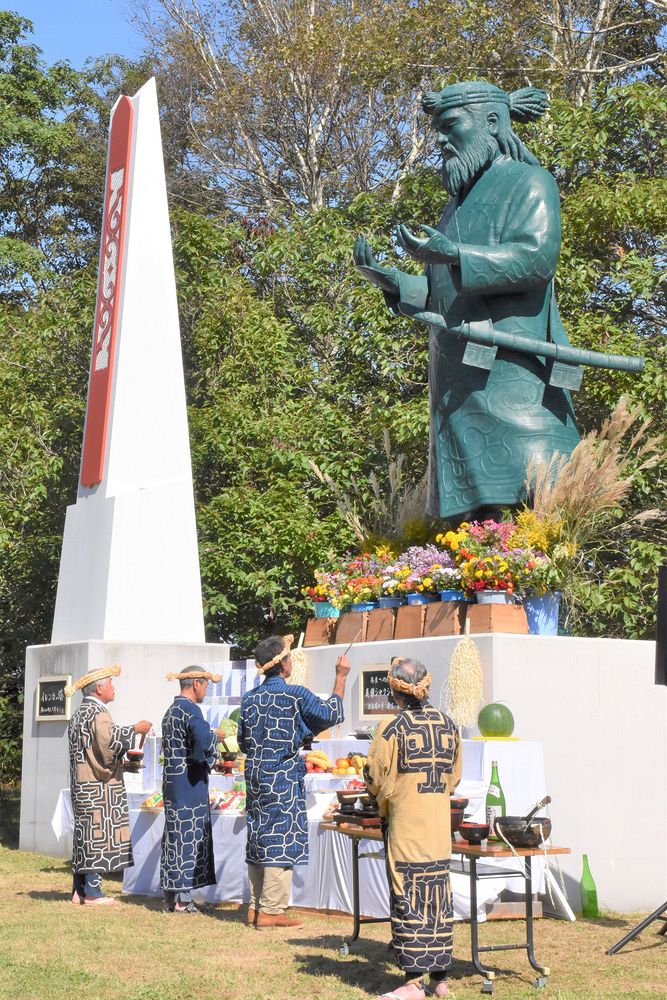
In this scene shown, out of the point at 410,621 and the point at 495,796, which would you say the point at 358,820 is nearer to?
the point at 495,796

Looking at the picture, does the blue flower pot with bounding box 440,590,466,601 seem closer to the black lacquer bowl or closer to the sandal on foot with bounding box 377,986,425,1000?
the black lacquer bowl

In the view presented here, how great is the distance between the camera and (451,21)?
60.0ft

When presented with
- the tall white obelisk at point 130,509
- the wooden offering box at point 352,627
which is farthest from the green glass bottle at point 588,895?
the tall white obelisk at point 130,509

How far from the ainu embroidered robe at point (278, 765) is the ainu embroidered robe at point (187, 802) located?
0.66m

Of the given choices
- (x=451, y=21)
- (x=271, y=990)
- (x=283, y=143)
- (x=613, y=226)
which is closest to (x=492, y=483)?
(x=271, y=990)

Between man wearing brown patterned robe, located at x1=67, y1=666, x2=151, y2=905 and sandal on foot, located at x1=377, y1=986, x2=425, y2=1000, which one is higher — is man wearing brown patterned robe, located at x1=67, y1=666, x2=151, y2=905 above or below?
above

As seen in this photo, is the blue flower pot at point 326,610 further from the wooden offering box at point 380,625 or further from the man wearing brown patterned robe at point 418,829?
the man wearing brown patterned robe at point 418,829

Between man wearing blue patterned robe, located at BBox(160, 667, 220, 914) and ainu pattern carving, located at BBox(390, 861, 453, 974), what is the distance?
261 cm

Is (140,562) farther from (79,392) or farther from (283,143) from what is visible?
(283,143)

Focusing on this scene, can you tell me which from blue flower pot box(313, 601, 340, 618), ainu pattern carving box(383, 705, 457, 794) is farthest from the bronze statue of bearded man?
ainu pattern carving box(383, 705, 457, 794)

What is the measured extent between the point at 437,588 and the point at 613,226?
23.0 ft

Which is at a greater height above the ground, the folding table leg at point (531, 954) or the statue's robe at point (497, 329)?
the statue's robe at point (497, 329)

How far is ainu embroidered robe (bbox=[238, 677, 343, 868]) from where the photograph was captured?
23.8 feet

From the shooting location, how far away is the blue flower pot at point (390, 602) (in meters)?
9.54
